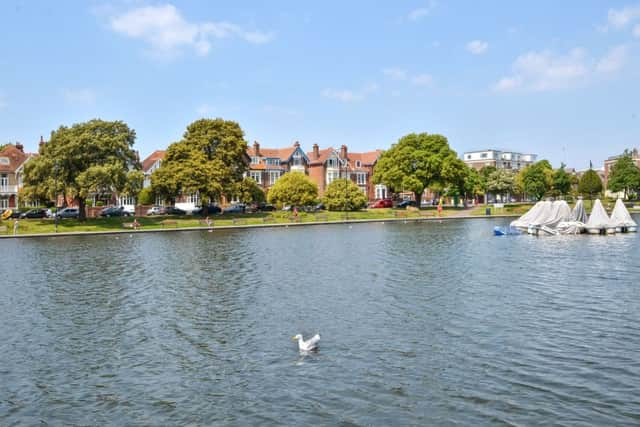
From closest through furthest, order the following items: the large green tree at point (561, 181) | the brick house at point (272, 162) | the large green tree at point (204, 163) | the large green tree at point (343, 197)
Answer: the large green tree at point (204, 163) → the large green tree at point (343, 197) → the brick house at point (272, 162) → the large green tree at point (561, 181)

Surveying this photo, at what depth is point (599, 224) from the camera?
59.6 m

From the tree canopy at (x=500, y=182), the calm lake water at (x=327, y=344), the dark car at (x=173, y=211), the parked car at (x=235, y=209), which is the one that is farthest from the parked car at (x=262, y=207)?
the calm lake water at (x=327, y=344)

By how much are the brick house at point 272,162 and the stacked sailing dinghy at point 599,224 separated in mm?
72187

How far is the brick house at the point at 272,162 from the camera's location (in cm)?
12331

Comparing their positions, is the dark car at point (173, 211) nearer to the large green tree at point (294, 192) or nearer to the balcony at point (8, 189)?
the large green tree at point (294, 192)

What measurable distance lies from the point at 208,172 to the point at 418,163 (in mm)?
43150

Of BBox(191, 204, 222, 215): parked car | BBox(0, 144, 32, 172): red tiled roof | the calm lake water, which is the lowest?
the calm lake water

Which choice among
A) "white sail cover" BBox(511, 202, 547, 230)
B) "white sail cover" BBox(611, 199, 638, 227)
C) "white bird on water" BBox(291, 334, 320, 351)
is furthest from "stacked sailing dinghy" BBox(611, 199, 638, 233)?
"white bird on water" BBox(291, 334, 320, 351)

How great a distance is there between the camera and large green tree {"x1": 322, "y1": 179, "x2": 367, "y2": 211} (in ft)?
326

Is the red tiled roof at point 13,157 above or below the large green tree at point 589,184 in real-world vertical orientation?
above

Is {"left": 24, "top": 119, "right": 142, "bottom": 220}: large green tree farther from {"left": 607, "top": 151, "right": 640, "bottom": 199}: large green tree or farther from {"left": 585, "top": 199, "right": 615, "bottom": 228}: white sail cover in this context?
{"left": 607, "top": 151, "right": 640, "bottom": 199}: large green tree

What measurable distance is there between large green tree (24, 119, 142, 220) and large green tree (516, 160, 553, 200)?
313 feet

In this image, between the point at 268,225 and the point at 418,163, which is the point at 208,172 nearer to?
the point at 268,225

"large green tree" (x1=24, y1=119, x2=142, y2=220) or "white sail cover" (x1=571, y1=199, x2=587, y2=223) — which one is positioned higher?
"large green tree" (x1=24, y1=119, x2=142, y2=220)
